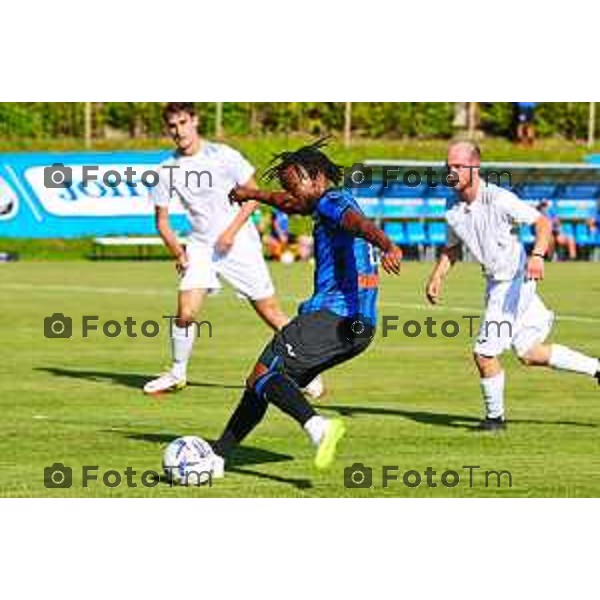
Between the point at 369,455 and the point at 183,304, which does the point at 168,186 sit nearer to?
the point at 183,304

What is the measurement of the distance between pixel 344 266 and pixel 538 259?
209 centimetres

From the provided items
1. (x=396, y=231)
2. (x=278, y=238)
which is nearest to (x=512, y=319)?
(x=278, y=238)

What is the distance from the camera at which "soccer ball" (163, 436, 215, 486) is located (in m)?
11.0

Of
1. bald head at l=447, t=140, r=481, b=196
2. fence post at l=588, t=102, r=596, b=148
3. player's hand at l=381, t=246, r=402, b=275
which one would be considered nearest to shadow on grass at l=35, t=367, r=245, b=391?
bald head at l=447, t=140, r=481, b=196

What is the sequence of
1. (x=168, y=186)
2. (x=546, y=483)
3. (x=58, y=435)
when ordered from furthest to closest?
(x=168, y=186) < (x=58, y=435) < (x=546, y=483)

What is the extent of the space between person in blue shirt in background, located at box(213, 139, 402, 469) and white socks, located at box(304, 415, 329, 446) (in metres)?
0.26

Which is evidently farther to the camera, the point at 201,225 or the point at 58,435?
the point at 201,225

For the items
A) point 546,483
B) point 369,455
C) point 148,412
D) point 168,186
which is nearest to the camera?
point 546,483

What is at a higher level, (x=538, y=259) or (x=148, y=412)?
(x=538, y=259)

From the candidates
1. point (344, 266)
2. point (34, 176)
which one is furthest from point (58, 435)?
point (34, 176)

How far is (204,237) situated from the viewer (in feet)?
55.4

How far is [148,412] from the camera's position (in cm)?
1475

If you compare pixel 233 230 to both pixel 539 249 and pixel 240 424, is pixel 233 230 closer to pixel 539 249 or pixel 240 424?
pixel 539 249

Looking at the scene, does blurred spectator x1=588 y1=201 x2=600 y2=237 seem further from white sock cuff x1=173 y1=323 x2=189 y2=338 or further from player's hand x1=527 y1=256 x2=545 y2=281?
player's hand x1=527 y1=256 x2=545 y2=281
